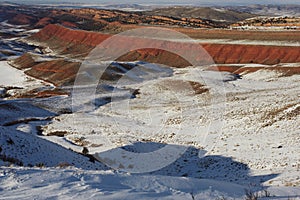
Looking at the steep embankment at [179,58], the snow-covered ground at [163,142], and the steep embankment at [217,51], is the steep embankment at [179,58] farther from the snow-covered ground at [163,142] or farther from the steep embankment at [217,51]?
the snow-covered ground at [163,142]

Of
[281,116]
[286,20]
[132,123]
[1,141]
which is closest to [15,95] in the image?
[132,123]

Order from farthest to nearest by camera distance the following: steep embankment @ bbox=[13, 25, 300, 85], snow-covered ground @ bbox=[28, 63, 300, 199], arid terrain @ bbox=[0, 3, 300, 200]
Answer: steep embankment @ bbox=[13, 25, 300, 85]
snow-covered ground @ bbox=[28, 63, 300, 199]
arid terrain @ bbox=[0, 3, 300, 200]

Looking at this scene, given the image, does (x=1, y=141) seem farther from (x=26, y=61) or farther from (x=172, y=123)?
(x=26, y=61)

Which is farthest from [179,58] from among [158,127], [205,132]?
[205,132]

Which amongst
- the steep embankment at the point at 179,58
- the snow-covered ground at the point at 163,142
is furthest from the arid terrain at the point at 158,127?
the steep embankment at the point at 179,58

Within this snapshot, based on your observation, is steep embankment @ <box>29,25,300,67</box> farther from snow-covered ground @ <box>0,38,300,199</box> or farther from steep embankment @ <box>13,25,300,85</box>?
snow-covered ground @ <box>0,38,300,199</box>

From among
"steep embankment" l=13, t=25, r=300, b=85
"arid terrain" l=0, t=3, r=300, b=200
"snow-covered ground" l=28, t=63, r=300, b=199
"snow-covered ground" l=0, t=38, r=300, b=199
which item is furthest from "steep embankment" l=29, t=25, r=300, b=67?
"snow-covered ground" l=28, t=63, r=300, b=199

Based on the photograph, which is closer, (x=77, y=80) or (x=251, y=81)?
(x=251, y=81)

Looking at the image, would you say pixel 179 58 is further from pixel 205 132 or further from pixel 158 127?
pixel 205 132
